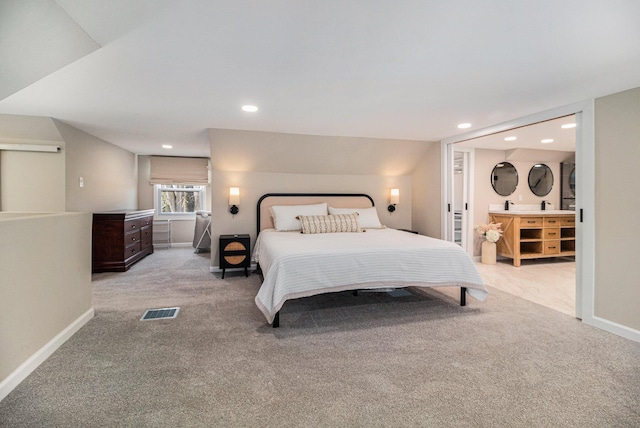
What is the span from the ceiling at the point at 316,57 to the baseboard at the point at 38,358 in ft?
5.62

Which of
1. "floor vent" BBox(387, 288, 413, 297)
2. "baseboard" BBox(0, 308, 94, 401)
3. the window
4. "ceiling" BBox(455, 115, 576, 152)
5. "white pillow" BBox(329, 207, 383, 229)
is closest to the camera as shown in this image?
"baseboard" BBox(0, 308, 94, 401)

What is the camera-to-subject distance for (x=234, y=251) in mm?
4559

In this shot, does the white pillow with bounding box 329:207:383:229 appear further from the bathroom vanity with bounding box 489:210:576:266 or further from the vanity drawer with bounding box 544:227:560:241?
the vanity drawer with bounding box 544:227:560:241

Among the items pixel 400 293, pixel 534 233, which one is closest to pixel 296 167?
pixel 400 293

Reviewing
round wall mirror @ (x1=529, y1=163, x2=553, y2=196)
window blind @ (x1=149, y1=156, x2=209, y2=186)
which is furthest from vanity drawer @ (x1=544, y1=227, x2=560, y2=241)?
window blind @ (x1=149, y1=156, x2=209, y2=186)

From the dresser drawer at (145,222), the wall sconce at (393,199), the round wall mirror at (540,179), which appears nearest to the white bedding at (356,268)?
the wall sconce at (393,199)

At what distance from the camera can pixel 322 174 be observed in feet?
18.0

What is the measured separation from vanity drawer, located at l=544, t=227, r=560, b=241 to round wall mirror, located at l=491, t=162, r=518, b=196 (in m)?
0.92

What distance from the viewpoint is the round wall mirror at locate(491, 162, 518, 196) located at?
5.93m

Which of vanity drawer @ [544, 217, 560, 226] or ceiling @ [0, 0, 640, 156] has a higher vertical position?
ceiling @ [0, 0, 640, 156]

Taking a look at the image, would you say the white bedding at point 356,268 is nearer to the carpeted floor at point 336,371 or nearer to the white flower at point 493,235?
the carpeted floor at point 336,371

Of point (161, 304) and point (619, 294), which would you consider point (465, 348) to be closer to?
point (619, 294)

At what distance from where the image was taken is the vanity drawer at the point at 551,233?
5.51 meters

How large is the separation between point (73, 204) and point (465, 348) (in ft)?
17.1
